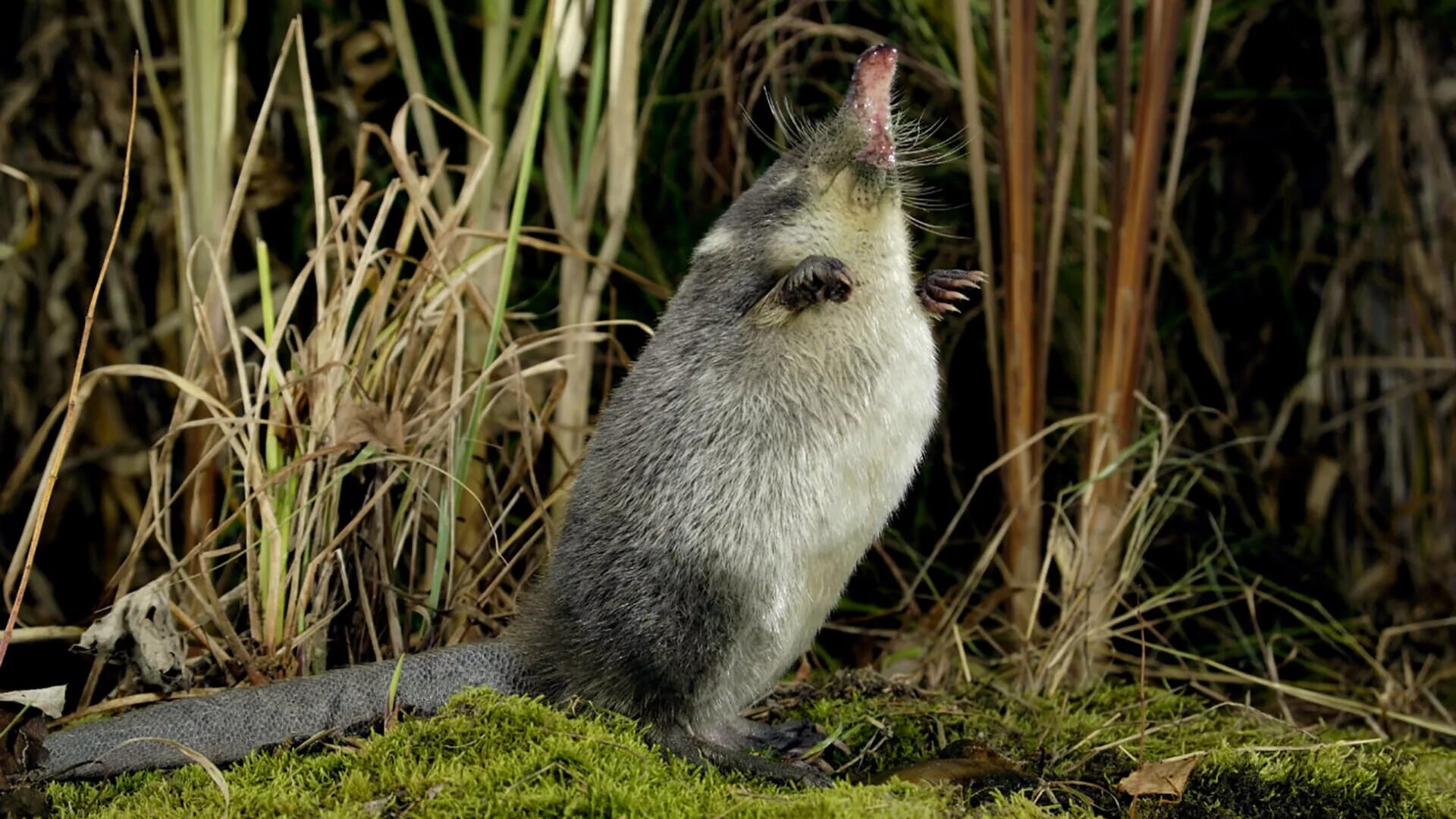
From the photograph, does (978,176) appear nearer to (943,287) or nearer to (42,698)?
(943,287)

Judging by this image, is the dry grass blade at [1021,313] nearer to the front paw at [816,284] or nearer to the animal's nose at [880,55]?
the animal's nose at [880,55]

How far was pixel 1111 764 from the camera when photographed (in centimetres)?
243

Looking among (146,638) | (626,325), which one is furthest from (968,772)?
(626,325)

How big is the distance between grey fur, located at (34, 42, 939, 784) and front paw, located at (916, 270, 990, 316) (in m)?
0.05

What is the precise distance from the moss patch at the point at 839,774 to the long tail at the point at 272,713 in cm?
4

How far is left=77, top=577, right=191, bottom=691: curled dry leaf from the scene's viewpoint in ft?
8.00

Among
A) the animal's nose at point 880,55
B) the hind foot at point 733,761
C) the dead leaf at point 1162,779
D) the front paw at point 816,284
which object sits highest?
the animal's nose at point 880,55

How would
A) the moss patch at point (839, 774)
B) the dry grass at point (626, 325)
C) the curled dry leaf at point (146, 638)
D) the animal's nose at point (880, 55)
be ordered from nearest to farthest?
the moss patch at point (839, 774), the curled dry leaf at point (146, 638), the animal's nose at point (880, 55), the dry grass at point (626, 325)

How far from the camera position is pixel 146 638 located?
2475mm

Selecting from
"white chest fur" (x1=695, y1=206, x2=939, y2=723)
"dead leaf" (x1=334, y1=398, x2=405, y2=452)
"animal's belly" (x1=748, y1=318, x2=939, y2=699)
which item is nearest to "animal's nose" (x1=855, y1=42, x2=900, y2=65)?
"white chest fur" (x1=695, y1=206, x2=939, y2=723)

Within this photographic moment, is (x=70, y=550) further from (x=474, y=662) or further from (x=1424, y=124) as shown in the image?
(x=1424, y=124)

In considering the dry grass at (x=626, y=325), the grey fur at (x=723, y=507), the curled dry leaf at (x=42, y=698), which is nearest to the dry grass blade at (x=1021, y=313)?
the dry grass at (x=626, y=325)

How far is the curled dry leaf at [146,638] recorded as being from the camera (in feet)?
8.00

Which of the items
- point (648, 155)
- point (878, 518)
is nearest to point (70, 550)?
point (648, 155)
